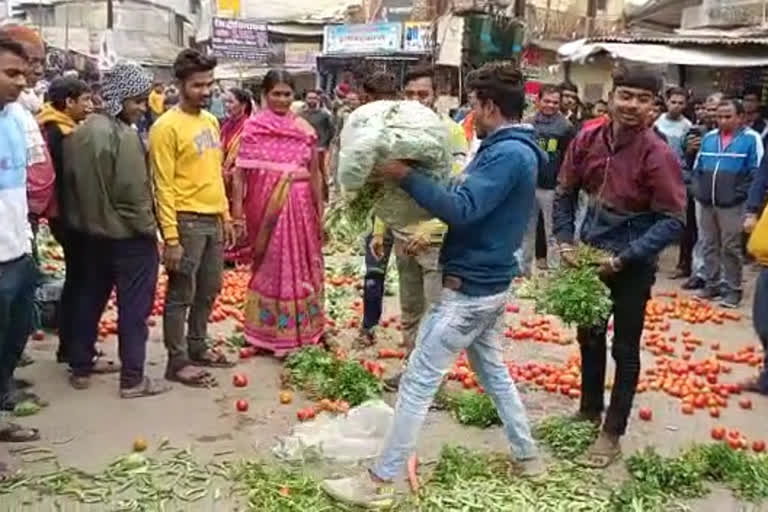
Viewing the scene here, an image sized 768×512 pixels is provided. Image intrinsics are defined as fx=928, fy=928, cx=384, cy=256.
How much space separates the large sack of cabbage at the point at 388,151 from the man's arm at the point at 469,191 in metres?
0.11

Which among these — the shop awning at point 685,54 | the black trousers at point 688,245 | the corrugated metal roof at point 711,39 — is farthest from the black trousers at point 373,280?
the corrugated metal roof at point 711,39

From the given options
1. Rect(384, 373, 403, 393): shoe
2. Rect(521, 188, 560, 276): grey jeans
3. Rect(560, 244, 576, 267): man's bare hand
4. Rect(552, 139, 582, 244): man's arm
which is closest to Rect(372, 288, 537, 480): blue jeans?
Rect(560, 244, 576, 267): man's bare hand

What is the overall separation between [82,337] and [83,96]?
1.63m

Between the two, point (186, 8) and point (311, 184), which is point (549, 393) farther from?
point (186, 8)

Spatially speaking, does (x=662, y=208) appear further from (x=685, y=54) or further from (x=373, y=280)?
(x=685, y=54)

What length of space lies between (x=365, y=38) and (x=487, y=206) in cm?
2404

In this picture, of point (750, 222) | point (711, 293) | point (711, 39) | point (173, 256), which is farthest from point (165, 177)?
point (711, 39)

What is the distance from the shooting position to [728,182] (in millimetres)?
9094

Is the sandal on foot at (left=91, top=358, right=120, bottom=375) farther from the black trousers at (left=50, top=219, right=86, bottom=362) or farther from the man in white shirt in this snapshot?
the man in white shirt

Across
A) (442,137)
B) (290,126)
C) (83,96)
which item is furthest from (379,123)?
(83,96)

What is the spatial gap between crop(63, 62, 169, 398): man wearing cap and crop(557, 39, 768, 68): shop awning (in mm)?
7579

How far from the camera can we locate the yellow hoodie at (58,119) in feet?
19.8

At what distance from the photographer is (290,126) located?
661 centimetres

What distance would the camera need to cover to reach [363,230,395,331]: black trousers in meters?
6.94
